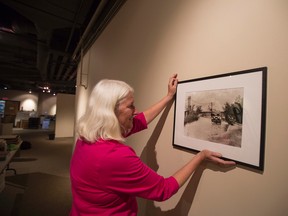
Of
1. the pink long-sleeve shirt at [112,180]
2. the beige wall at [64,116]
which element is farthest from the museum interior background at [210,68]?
the beige wall at [64,116]

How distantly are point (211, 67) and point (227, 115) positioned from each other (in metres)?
0.29

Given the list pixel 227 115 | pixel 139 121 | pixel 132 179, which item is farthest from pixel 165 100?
pixel 132 179

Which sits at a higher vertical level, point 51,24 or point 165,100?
point 51,24

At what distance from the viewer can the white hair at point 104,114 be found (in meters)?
0.96

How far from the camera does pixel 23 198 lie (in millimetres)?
3363

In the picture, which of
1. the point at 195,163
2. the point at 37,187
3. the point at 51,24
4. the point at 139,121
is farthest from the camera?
the point at 37,187

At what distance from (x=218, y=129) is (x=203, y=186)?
0.33m

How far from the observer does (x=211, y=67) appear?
3.36 feet

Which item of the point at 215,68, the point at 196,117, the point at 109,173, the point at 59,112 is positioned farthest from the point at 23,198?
the point at 59,112

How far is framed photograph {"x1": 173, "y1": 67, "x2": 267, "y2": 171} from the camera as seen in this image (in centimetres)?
78

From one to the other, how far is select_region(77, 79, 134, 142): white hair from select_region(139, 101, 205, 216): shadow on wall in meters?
0.47

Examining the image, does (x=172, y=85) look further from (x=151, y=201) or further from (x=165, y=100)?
(x=151, y=201)

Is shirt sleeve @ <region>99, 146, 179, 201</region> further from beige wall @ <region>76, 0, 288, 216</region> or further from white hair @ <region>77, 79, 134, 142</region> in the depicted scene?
beige wall @ <region>76, 0, 288, 216</region>

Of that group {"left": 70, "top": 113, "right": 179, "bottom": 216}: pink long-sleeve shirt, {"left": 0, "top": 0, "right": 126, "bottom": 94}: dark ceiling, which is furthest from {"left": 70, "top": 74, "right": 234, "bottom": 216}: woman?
{"left": 0, "top": 0, "right": 126, "bottom": 94}: dark ceiling
